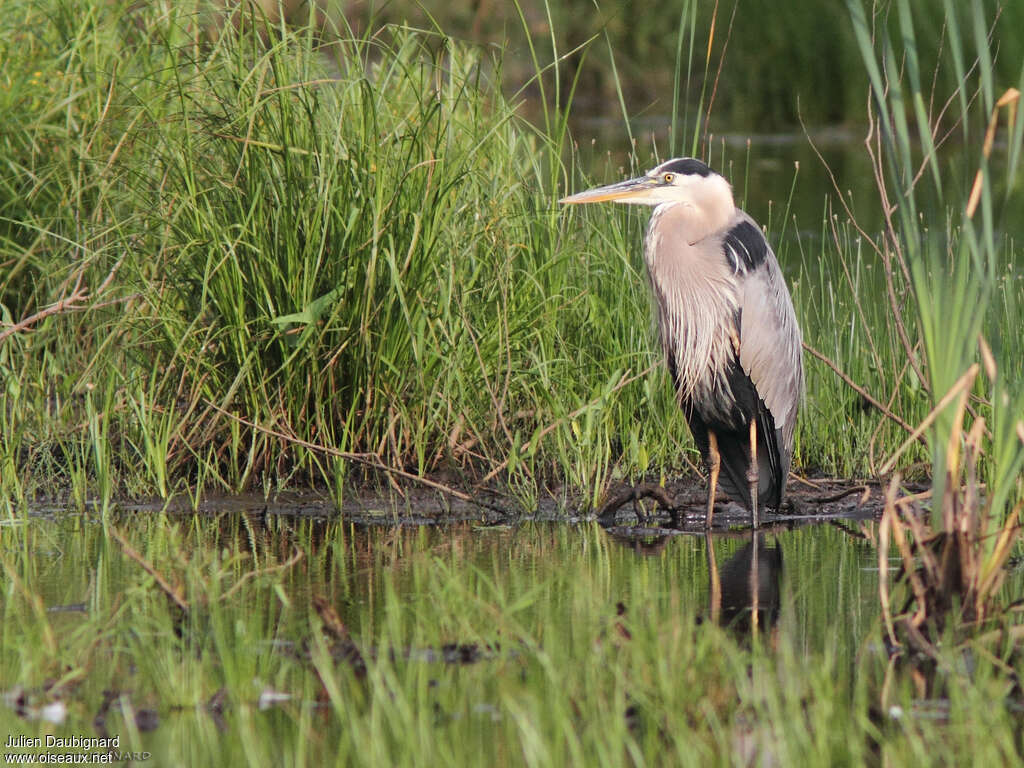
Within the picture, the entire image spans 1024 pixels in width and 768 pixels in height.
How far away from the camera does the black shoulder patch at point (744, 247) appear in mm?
5773

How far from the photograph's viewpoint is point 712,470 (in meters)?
5.80

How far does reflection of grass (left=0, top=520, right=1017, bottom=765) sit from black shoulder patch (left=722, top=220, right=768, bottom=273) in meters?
1.42

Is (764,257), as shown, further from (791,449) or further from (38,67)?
(38,67)

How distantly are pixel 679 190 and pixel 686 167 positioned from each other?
105 mm

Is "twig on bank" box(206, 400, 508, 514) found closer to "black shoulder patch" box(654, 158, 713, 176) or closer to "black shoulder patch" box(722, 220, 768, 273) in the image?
"black shoulder patch" box(722, 220, 768, 273)

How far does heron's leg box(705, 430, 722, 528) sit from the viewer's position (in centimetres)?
570

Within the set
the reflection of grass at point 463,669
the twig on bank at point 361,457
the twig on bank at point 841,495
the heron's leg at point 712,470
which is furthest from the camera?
the twig on bank at point 841,495

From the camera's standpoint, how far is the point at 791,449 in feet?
19.8

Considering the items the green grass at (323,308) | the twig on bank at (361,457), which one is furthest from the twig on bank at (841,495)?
the twig on bank at (361,457)

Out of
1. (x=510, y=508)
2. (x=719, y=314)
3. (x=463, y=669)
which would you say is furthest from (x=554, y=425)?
(x=463, y=669)

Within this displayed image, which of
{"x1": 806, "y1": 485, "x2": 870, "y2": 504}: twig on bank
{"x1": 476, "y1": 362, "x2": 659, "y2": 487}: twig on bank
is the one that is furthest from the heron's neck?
{"x1": 806, "y1": 485, "x2": 870, "y2": 504}: twig on bank

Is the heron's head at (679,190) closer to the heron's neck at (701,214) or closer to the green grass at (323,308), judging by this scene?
the heron's neck at (701,214)

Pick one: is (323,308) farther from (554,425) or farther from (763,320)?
(763,320)

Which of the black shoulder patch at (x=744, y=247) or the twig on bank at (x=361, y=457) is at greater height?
the black shoulder patch at (x=744, y=247)
